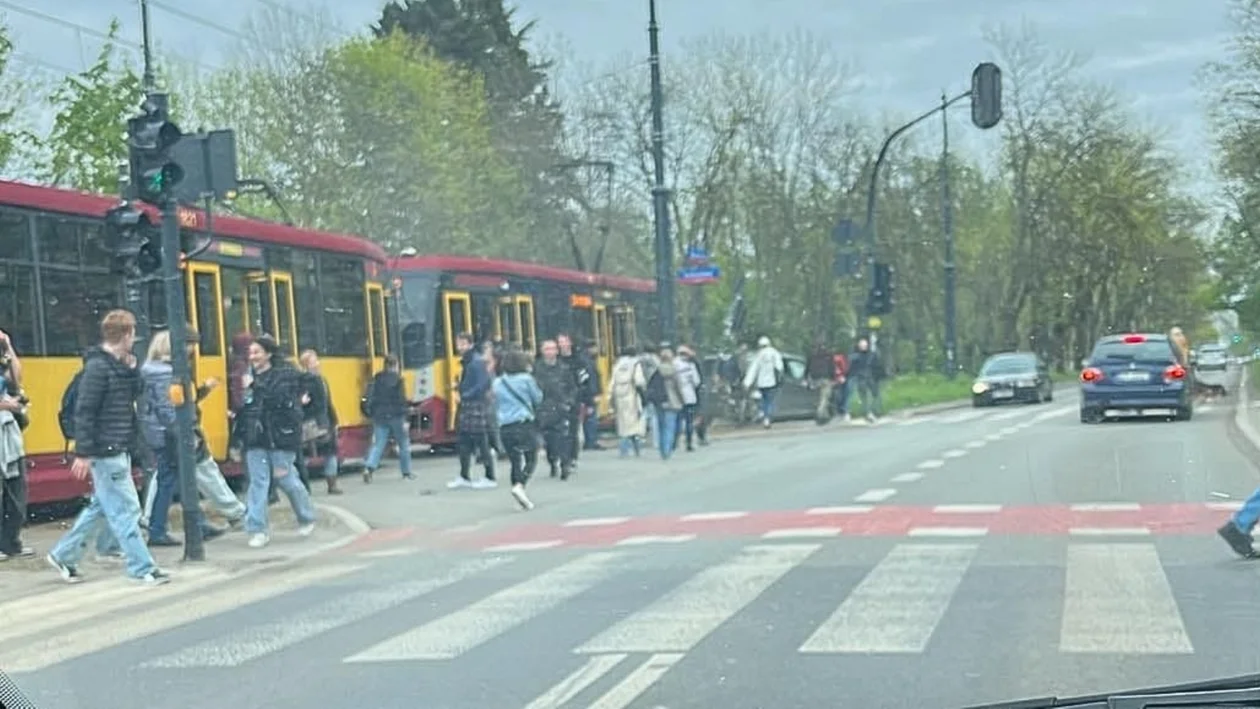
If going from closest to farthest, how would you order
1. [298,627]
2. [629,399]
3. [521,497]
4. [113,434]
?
[298,627] → [113,434] → [521,497] → [629,399]

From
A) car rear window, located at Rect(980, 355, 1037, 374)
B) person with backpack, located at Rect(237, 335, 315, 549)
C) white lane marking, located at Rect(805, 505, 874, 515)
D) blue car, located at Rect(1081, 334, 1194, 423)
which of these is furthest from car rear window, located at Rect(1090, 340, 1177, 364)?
person with backpack, located at Rect(237, 335, 315, 549)

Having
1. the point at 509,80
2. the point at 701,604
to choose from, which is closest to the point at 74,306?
the point at 701,604

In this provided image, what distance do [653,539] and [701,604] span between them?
150 inches

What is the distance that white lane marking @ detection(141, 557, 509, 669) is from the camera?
869 cm

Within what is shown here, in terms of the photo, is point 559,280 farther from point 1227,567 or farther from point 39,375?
point 1227,567

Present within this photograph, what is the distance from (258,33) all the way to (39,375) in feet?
66.8

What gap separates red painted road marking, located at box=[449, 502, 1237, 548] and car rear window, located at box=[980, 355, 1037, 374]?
2132 centimetres

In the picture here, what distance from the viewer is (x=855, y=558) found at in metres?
11.8

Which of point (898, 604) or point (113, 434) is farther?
point (113, 434)

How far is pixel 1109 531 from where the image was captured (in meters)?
13.0

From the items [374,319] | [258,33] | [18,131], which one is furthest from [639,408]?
[258,33]

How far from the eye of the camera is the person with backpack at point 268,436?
14.7 m

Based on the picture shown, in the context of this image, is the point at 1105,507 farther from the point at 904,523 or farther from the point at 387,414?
the point at 387,414

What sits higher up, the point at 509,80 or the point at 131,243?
the point at 509,80
